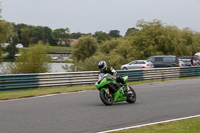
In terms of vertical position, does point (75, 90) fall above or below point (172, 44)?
below

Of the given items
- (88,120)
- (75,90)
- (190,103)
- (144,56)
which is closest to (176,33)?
(144,56)

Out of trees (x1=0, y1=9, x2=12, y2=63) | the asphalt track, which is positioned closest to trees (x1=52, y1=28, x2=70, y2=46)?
trees (x1=0, y1=9, x2=12, y2=63)

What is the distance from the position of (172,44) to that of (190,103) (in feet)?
147

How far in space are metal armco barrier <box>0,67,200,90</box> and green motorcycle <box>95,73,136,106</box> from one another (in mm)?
6620

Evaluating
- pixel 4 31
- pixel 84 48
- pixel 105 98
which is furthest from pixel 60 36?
pixel 105 98

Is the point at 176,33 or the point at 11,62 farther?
the point at 176,33

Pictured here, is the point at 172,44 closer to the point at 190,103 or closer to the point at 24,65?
the point at 24,65

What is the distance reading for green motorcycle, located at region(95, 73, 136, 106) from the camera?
34.5ft

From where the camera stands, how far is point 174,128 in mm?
6988

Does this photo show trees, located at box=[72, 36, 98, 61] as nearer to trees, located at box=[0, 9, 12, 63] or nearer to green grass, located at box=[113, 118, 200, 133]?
trees, located at box=[0, 9, 12, 63]

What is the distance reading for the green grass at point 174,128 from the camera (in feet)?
22.0

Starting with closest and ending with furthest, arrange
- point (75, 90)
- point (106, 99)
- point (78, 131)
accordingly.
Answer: point (78, 131) → point (106, 99) → point (75, 90)

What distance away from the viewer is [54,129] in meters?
6.98

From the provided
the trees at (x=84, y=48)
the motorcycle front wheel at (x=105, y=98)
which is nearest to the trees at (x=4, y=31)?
the motorcycle front wheel at (x=105, y=98)
